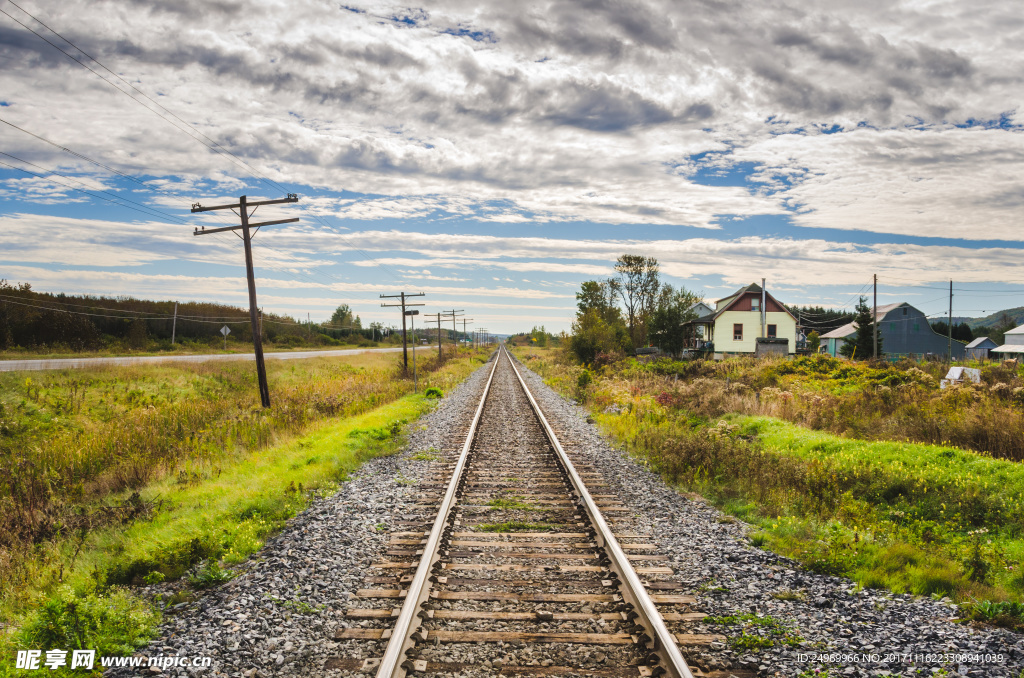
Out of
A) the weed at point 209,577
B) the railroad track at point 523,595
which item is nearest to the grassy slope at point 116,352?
the weed at point 209,577

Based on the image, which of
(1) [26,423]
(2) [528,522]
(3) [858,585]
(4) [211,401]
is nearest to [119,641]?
(2) [528,522]

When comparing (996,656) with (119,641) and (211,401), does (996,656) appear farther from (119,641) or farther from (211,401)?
(211,401)

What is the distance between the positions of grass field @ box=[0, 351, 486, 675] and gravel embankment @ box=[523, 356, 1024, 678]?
4.87 m

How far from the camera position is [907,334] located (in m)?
55.2

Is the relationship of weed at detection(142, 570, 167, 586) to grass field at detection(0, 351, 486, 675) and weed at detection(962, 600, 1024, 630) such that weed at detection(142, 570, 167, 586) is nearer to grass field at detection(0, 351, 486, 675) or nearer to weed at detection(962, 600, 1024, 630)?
grass field at detection(0, 351, 486, 675)

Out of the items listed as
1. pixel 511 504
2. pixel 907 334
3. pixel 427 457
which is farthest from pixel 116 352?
pixel 907 334

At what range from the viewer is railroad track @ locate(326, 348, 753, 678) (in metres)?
3.87

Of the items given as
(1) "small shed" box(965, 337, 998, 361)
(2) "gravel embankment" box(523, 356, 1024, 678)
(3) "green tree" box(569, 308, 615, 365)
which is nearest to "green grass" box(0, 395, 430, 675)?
(2) "gravel embankment" box(523, 356, 1024, 678)

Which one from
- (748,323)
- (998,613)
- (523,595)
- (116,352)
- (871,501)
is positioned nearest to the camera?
(998,613)

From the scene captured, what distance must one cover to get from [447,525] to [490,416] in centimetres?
1017

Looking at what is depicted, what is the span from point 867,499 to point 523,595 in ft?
19.0

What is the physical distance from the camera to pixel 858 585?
493 cm

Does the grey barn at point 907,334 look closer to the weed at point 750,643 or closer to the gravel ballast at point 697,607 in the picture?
the gravel ballast at point 697,607

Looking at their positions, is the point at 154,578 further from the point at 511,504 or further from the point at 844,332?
the point at 844,332
